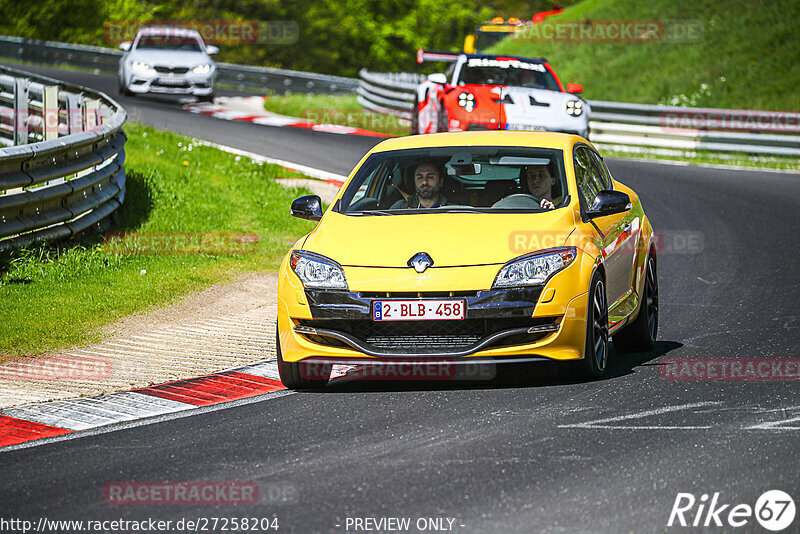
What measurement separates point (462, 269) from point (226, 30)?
65542 mm

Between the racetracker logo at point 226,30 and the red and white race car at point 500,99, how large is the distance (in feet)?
103

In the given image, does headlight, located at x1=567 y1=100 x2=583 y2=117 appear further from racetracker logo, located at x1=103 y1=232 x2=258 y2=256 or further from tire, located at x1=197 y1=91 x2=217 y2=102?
tire, located at x1=197 y1=91 x2=217 y2=102

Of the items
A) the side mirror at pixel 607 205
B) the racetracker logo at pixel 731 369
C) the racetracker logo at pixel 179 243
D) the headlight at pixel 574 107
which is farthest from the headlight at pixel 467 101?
the side mirror at pixel 607 205

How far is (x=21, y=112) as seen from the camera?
52.6 feet

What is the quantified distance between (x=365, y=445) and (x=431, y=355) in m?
1.09

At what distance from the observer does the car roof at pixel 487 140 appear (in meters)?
8.97

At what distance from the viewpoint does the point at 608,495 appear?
5.54m

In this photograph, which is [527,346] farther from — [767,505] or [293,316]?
[767,505]

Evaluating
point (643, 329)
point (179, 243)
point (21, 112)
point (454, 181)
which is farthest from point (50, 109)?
point (643, 329)

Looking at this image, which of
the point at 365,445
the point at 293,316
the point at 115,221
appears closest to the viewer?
the point at 365,445

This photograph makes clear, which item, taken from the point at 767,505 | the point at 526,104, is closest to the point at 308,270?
the point at 767,505

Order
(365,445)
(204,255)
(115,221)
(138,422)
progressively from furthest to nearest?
(115,221)
(204,255)
(138,422)
(365,445)

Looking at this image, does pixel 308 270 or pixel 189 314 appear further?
pixel 189 314

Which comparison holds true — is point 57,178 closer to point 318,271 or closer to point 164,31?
point 318,271
